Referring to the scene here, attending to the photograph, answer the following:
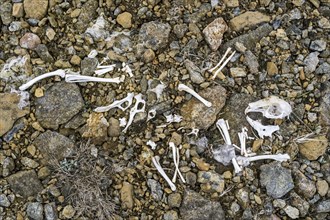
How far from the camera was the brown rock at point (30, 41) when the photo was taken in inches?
142

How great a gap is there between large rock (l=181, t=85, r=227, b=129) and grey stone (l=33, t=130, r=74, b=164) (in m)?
0.75

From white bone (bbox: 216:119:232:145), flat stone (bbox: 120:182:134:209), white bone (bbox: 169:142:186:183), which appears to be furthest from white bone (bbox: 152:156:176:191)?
white bone (bbox: 216:119:232:145)

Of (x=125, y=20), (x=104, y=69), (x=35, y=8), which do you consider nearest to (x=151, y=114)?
(x=104, y=69)

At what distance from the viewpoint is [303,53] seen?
3605 millimetres

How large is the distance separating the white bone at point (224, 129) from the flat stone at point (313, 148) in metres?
0.47

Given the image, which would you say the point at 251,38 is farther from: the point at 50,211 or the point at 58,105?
the point at 50,211

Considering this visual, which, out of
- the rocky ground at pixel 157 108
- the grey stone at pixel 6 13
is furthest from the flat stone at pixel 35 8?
the grey stone at pixel 6 13

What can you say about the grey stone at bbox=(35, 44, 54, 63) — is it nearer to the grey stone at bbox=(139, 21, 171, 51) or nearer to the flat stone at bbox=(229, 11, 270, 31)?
the grey stone at bbox=(139, 21, 171, 51)

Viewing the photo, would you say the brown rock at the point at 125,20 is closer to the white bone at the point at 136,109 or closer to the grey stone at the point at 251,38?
the white bone at the point at 136,109

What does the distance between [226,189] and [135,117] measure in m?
0.73

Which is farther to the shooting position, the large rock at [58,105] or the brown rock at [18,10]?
the brown rock at [18,10]

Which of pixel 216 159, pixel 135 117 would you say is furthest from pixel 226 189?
pixel 135 117

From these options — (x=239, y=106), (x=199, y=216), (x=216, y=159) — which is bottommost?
(x=199, y=216)

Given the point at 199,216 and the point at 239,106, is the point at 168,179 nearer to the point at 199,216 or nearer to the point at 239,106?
the point at 199,216
